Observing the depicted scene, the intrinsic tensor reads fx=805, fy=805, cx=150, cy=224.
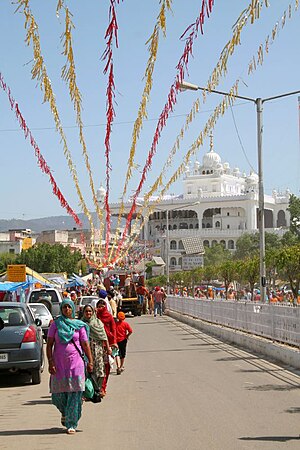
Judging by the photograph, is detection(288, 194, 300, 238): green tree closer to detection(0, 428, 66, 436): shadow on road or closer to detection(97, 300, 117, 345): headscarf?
detection(97, 300, 117, 345): headscarf

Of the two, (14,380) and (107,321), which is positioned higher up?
(107,321)

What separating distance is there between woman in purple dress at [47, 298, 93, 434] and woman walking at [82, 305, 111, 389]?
162cm

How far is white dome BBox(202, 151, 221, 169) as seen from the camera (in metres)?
146

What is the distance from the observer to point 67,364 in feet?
28.6

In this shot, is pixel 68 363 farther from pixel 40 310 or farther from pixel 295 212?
pixel 295 212

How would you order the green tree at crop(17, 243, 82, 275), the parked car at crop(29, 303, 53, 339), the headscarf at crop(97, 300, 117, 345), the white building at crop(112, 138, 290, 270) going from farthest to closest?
the white building at crop(112, 138, 290, 270), the green tree at crop(17, 243, 82, 275), the parked car at crop(29, 303, 53, 339), the headscarf at crop(97, 300, 117, 345)

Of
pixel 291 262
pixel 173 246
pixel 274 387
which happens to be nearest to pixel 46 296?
pixel 291 262

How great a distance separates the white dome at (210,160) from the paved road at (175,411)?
12981 cm

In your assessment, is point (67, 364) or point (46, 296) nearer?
point (67, 364)

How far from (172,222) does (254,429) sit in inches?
5331

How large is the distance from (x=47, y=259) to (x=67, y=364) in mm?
86547

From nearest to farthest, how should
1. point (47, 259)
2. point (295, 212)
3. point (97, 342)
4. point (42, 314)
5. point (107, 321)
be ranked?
point (97, 342) < point (107, 321) < point (42, 314) < point (295, 212) < point (47, 259)

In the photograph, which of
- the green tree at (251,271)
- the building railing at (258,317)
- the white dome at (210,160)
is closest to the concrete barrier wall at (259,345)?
the building railing at (258,317)

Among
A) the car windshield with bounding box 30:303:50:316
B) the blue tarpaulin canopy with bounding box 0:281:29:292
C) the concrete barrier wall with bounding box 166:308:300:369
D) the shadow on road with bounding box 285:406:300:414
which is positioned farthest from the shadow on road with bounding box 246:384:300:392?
the blue tarpaulin canopy with bounding box 0:281:29:292
